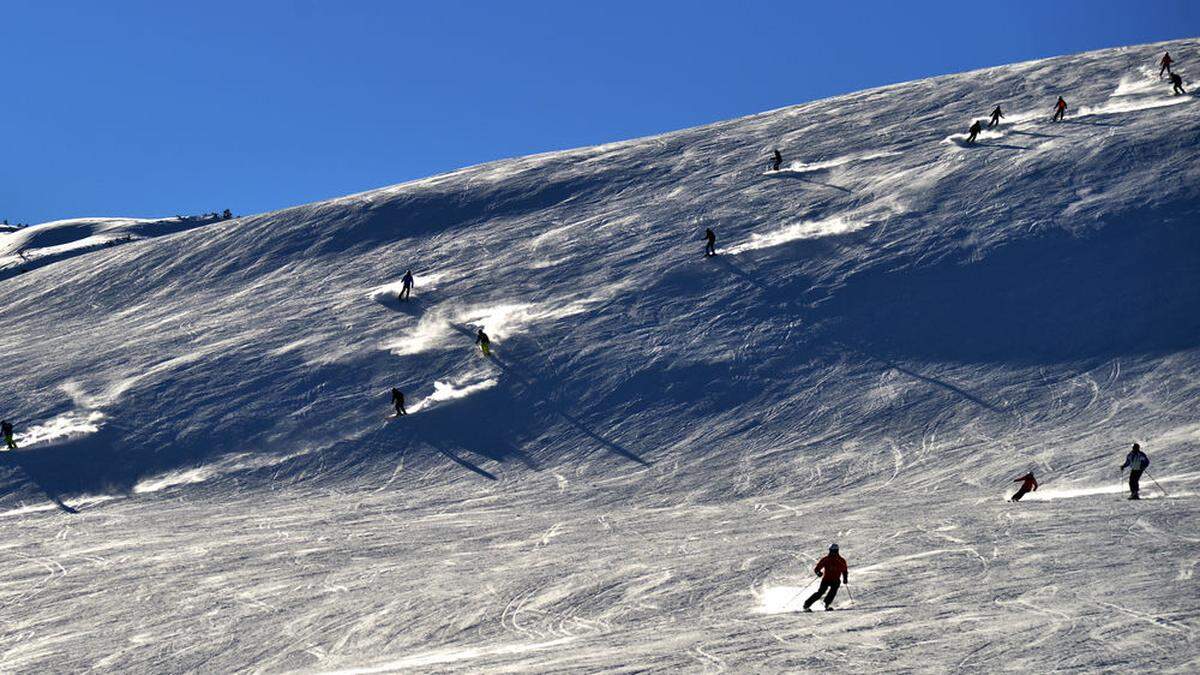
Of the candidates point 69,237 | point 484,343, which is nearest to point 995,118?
point 484,343

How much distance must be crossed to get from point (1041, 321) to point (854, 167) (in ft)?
47.7

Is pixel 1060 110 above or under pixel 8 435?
above

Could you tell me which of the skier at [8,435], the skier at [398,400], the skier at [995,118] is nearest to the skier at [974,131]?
the skier at [995,118]

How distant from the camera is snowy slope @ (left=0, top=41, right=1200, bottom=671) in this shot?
16469mm

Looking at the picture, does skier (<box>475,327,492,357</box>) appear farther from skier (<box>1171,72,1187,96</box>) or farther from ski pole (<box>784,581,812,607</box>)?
skier (<box>1171,72,1187,96</box>)

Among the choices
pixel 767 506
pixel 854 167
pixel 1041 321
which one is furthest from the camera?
pixel 854 167

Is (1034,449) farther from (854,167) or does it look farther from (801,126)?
(801,126)

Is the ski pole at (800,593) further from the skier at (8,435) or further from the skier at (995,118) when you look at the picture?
the skier at (995,118)

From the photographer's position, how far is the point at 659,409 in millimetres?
31297

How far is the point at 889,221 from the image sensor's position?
39625mm

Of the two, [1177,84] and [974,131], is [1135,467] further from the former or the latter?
[1177,84]

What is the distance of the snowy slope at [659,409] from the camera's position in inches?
648

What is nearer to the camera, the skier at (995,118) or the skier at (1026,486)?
the skier at (1026,486)

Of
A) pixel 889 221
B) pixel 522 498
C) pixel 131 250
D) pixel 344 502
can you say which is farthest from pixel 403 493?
pixel 131 250
